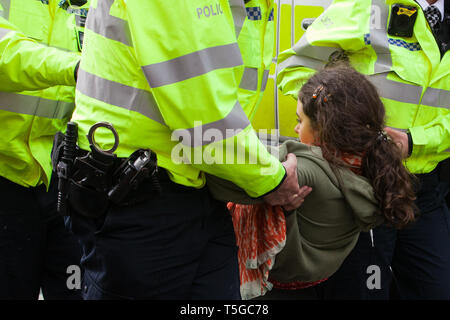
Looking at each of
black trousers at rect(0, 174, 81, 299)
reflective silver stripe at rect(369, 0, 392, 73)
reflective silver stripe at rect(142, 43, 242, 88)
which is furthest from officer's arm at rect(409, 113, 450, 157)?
black trousers at rect(0, 174, 81, 299)

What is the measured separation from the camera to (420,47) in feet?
8.13

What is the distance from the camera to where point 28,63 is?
1784 millimetres

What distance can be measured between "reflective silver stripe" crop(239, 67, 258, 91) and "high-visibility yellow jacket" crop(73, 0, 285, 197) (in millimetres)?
616

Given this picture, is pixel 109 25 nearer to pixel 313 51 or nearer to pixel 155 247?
pixel 155 247

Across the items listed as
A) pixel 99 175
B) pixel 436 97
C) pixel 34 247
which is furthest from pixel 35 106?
pixel 436 97

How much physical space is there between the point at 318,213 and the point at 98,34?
3.20 ft

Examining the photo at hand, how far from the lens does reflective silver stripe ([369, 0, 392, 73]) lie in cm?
243

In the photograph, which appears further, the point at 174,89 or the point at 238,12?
the point at 238,12

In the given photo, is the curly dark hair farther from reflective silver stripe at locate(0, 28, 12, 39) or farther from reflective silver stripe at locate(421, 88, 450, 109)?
reflective silver stripe at locate(0, 28, 12, 39)

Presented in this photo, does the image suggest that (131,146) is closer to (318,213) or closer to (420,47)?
(318,213)

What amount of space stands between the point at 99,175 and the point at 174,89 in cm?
33

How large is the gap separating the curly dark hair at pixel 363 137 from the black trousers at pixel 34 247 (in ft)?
4.06

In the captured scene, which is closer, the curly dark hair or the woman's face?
the curly dark hair
